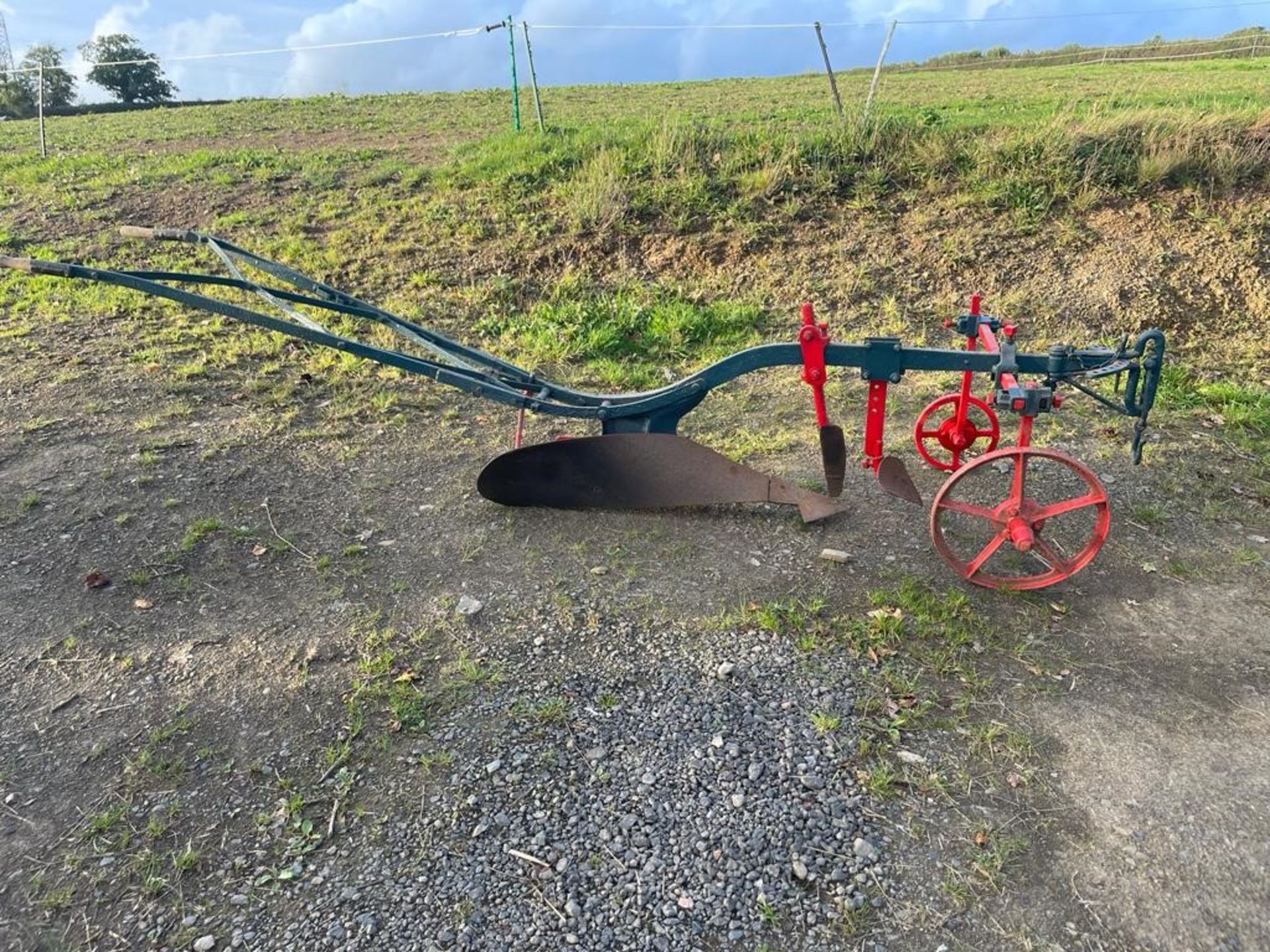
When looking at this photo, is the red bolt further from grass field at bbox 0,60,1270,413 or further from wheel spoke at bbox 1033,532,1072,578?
grass field at bbox 0,60,1270,413

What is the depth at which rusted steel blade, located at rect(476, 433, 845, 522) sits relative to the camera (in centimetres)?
425

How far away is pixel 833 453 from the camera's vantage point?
3965mm

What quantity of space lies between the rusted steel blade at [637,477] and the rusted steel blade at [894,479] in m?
0.33

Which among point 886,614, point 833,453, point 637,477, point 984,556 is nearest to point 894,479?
point 833,453

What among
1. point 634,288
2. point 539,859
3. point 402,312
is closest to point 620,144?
point 634,288

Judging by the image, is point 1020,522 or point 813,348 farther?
point 813,348

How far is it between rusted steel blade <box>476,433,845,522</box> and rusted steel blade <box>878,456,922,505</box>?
13.1 inches

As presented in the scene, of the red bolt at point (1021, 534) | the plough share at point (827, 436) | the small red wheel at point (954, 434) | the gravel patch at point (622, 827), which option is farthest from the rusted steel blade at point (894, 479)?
the gravel patch at point (622, 827)

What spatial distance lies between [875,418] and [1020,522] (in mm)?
762

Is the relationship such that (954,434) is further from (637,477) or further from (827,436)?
(637,477)

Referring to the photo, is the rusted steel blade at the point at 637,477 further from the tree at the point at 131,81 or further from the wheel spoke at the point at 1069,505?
the tree at the point at 131,81

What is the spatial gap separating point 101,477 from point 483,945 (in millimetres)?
3849

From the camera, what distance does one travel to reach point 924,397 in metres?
5.91

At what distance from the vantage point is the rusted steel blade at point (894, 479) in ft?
13.2
